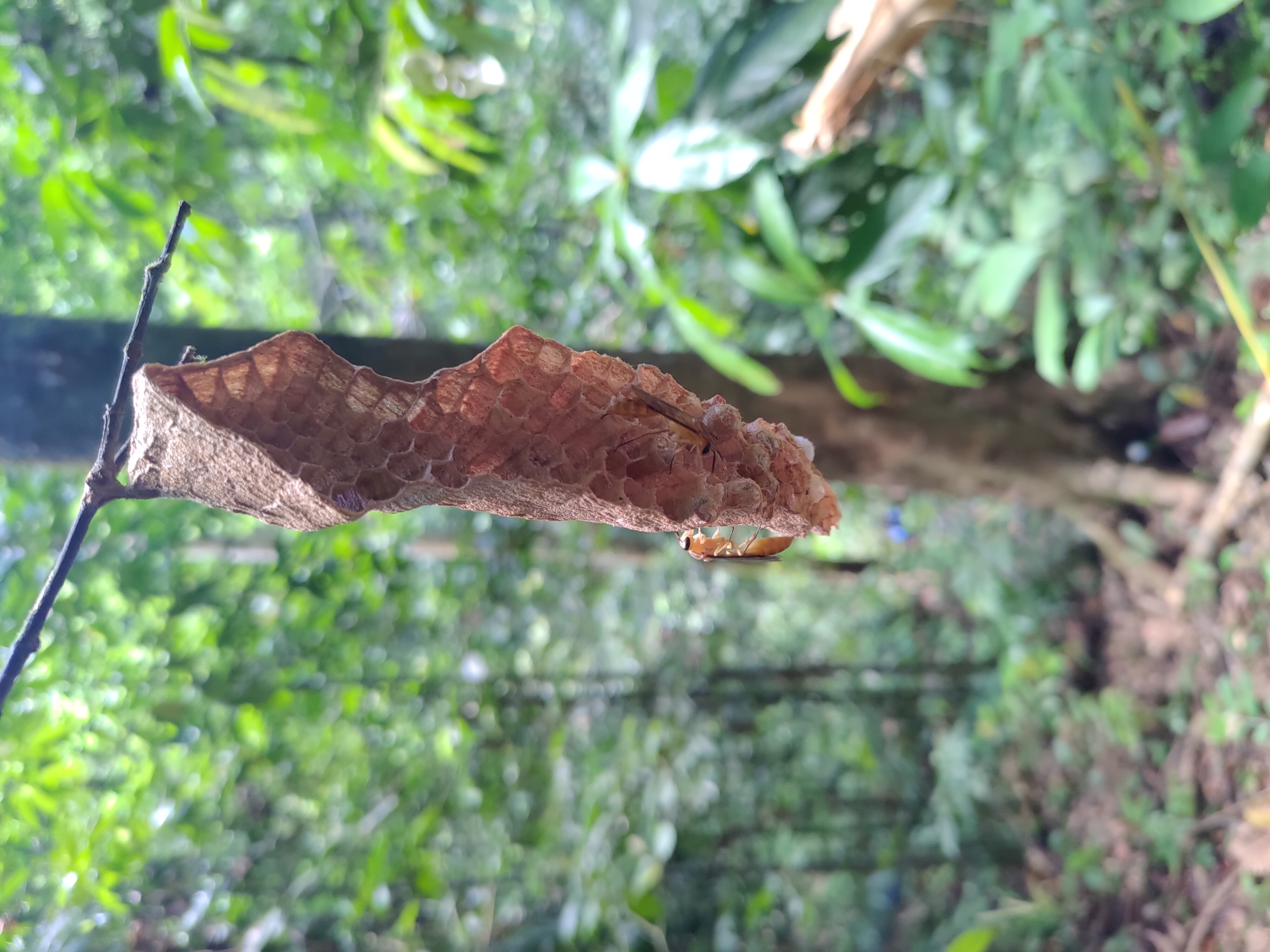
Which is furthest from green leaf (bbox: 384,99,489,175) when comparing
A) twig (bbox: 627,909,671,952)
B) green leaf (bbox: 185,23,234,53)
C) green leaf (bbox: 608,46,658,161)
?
twig (bbox: 627,909,671,952)

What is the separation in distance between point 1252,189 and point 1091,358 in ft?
1.60

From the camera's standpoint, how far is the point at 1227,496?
132cm

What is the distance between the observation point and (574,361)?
366 mm

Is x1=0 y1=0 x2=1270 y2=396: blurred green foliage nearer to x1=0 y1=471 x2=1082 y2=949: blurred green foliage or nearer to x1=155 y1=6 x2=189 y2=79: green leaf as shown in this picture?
x1=155 y1=6 x2=189 y2=79: green leaf

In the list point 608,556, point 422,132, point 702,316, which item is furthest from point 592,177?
point 608,556

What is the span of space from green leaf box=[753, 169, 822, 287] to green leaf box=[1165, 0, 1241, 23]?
0.45m

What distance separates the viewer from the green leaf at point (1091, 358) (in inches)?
46.6

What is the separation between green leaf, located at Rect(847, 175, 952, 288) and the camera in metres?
1.02

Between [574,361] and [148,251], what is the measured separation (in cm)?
115

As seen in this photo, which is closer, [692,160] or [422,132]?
[692,160]

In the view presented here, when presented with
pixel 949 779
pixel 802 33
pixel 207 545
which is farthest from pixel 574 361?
pixel 949 779

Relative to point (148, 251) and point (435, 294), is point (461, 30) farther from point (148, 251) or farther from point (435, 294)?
point (435, 294)

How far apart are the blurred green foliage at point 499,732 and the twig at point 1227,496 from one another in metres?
0.38

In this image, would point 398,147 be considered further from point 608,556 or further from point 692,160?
point 608,556
